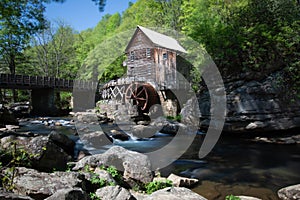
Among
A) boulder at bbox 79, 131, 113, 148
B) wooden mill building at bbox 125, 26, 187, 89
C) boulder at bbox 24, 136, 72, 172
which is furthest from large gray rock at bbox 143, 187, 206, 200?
wooden mill building at bbox 125, 26, 187, 89

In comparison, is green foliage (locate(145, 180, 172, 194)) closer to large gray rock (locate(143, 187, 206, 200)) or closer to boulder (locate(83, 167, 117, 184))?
boulder (locate(83, 167, 117, 184))

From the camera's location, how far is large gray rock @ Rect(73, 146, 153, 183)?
193 inches

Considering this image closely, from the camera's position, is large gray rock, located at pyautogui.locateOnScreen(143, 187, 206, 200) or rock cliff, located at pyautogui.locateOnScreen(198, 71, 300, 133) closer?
large gray rock, located at pyautogui.locateOnScreen(143, 187, 206, 200)

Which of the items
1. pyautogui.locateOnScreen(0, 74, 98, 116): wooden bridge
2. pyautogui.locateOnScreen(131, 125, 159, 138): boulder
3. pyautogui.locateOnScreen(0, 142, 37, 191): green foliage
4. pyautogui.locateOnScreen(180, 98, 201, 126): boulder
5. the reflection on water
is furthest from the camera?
→ pyautogui.locateOnScreen(0, 74, 98, 116): wooden bridge

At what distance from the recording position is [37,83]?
20641 millimetres

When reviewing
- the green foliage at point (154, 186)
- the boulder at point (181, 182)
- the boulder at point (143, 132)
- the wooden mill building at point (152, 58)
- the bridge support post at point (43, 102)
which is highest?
the wooden mill building at point (152, 58)

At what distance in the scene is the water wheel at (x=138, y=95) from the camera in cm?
1892

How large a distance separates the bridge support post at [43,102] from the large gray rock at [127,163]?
18.4 metres

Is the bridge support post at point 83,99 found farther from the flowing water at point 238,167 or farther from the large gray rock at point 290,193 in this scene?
the large gray rock at point 290,193

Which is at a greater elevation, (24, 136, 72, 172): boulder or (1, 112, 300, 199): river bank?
(24, 136, 72, 172): boulder

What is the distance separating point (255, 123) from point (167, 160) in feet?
16.9

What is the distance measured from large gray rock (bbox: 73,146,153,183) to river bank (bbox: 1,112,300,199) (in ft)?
4.09

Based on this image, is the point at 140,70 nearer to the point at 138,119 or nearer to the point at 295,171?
the point at 138,119

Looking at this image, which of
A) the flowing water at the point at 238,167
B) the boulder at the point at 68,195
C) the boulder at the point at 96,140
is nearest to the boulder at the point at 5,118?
the boulder at the point at 96,140
